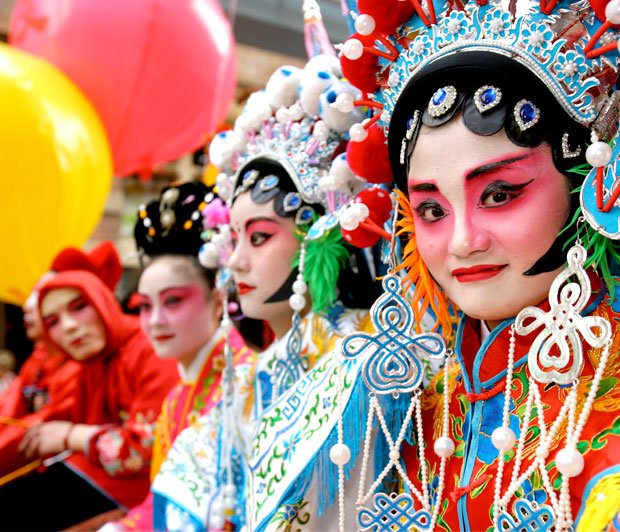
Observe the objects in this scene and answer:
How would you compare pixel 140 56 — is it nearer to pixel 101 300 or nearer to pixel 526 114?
pixel 101 300

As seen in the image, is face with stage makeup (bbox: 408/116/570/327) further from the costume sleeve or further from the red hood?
the red hood

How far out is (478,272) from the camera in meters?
1.19

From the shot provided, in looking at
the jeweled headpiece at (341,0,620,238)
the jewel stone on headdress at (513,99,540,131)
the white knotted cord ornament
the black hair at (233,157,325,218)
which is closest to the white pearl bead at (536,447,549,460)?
the white knotted cord ornament

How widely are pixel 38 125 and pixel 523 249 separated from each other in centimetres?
222

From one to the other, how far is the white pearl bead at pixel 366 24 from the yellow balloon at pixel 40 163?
193 centimetres

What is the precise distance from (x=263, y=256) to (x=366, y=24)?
0.68 m

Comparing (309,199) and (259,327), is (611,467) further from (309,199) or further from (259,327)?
(259,327)

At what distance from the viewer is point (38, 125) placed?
2922 millimetres

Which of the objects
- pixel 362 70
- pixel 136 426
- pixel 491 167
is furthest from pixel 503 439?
pixel 136 426

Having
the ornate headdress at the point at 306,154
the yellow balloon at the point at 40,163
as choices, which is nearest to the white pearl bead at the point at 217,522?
the ornate headdress at the point at 306,154

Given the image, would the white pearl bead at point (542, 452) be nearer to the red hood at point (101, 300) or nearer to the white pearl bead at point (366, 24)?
the white pearl bead at point (366, 24)

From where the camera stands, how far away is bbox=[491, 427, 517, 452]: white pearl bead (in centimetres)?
113

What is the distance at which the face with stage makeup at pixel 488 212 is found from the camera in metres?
1.14

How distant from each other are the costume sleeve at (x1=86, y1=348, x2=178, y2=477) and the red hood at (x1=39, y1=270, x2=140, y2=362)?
0.16 m
